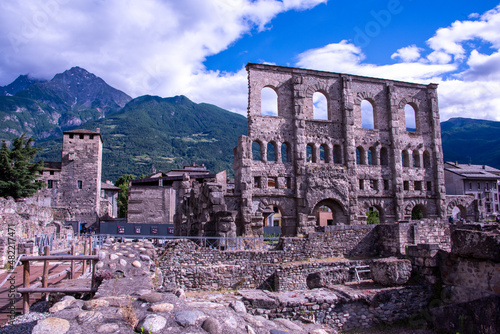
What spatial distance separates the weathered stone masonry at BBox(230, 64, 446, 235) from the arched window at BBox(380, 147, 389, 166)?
87mm

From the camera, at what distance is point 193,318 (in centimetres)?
410

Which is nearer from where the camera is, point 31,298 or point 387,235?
point 31,298

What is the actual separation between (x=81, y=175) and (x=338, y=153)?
3296 cm

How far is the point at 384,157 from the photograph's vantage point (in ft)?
108

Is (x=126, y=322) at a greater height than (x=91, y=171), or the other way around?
(x=91, y=171)

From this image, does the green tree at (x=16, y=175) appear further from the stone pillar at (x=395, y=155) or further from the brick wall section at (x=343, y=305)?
the stone pillar at (x=395, y=155)

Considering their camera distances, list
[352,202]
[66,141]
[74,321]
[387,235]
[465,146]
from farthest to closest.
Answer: [465,146]
[66,141]
[352,202]
[387,235]
[74,321]

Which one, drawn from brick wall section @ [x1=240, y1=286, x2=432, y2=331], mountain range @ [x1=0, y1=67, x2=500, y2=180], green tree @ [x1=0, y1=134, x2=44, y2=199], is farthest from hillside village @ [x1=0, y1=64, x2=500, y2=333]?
mountain range @ [x1=0, y1=67, x2=500, y2=180]

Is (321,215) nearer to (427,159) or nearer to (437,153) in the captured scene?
(427,159)

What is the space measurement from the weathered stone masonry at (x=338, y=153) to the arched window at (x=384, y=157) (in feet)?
0.29

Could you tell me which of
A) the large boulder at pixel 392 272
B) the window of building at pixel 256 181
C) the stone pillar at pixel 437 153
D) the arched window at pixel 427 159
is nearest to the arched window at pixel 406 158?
the arched window at pixel 427 159

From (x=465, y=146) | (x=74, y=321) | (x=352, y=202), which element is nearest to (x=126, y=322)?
(x=74, y=321)

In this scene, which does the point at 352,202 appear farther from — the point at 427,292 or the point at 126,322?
the point at 126,322

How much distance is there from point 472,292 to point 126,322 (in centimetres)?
799
